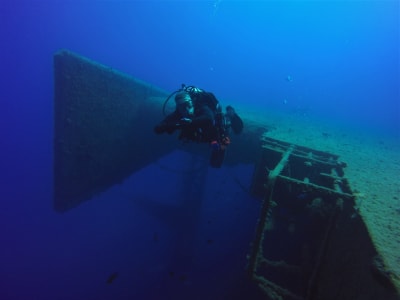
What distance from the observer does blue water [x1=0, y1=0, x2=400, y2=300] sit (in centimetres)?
1077

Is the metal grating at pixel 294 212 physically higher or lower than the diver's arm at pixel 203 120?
lower

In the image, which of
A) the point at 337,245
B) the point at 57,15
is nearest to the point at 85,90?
the point at 337,245

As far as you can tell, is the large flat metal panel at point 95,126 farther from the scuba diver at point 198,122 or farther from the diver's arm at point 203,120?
the diver's arm at point 203,120

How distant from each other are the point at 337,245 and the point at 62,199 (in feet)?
17.8

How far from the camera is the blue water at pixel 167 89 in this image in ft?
35.3

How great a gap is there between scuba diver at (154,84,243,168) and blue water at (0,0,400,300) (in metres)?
1.83

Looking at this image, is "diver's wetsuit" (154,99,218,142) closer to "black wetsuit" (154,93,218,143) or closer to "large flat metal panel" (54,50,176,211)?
"black wetsuit" (154,93,218,143)

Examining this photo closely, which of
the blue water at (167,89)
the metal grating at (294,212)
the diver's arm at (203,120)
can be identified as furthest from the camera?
the blue water at (167,89)

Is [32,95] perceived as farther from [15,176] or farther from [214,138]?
[214,138]

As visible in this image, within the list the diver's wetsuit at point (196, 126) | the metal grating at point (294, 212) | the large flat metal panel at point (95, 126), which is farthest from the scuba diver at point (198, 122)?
the large flat metal panel at point (95, 126)

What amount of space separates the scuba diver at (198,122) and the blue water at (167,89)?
183 centimetres

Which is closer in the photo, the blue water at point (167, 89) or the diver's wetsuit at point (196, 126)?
the diver's wetsuit at point (196, 126)

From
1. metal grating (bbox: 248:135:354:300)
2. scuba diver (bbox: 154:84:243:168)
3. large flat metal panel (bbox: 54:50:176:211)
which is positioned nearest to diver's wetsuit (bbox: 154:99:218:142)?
scuba diver (bbox: 154:84:243:168)

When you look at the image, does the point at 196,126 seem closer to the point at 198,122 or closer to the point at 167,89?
the point at 198,122
